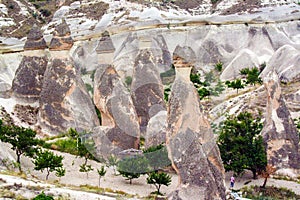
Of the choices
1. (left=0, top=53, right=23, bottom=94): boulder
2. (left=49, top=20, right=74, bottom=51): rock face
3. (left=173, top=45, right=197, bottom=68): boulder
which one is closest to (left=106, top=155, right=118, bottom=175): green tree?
(left=49, top=20, right=74, bottom=51): rock face

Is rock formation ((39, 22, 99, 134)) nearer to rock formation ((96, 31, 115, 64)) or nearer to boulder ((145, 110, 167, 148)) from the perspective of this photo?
rock formation ((96, 31, 115, 64))

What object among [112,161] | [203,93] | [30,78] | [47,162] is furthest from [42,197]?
[203,93]

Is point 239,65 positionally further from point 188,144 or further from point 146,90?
point 188,144

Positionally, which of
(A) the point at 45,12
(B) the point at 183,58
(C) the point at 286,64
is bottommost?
(A) the point at 45,12

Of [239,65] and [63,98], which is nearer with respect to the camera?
Result: [63,98]

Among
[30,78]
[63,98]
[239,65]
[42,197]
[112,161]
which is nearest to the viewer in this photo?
[42,197]

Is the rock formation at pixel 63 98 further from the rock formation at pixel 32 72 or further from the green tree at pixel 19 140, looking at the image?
the green tree at pixel 19 140
